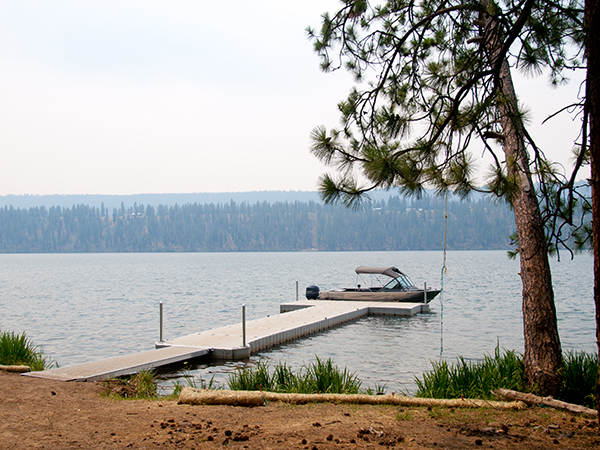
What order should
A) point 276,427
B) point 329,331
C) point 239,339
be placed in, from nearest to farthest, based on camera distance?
point 276,427, point 239,339, point 329,331

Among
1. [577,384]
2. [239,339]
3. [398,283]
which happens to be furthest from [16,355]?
[398,283]

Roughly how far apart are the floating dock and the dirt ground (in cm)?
272

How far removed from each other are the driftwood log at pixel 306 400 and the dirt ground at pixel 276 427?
5.4 inches

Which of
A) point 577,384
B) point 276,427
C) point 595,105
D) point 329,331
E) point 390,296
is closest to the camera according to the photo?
point 595,105

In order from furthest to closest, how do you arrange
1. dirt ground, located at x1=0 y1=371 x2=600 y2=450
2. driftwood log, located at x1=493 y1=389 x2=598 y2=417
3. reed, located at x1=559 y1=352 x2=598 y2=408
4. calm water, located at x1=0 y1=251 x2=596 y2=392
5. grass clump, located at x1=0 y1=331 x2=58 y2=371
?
calm water, located at x1=0 y1=251 x2=596 y2=392
grass clump, located at x1=0 y1=331 x2=58 y2=371
reed, located at x1=559 y1=352 x2=598 y2=408
driftwood log, located at x1=493 y1=389 x2=598 y2=417
dirt ground, located at x1=0 y1=371 x2=600 y2=450

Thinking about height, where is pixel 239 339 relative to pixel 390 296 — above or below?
below

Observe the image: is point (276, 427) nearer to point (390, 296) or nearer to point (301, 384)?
point (301, 384)

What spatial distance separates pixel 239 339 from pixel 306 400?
25.4ft

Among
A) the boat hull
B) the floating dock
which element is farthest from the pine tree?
the boat hull

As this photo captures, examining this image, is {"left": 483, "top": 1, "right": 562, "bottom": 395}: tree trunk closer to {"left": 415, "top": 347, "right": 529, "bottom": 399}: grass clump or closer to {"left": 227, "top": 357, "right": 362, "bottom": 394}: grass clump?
{"left": 415, "top": 347, "right": 529, "bottom": 399}: grass clump

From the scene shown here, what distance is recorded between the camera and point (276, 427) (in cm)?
509

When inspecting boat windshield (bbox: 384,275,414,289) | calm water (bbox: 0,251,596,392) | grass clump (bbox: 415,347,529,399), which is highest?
boat windshield (bbox: 384,275,414,289)

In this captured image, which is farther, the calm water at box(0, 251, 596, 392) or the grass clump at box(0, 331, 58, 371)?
the calm water at box(0, 251, 596, 392)

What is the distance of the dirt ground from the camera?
4.62 meters
